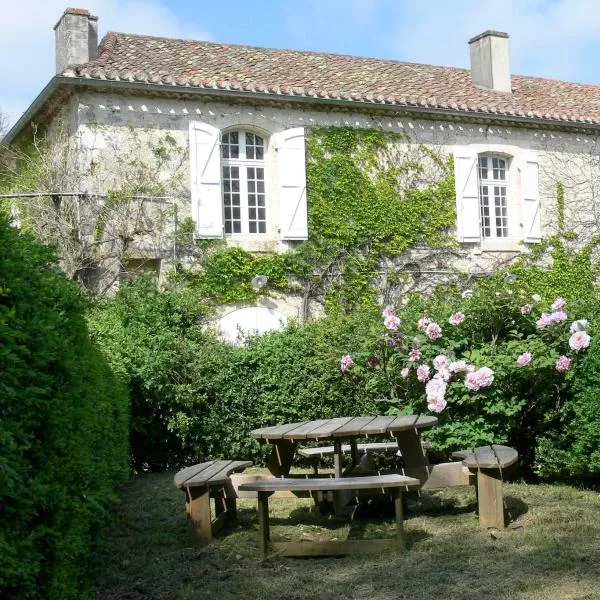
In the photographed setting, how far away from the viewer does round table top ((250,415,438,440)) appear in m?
6.13

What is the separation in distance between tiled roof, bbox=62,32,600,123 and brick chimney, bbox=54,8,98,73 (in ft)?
0.80

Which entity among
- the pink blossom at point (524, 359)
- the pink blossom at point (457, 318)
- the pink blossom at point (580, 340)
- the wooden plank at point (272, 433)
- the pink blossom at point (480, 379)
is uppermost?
the pink blossom at point (457, 318)

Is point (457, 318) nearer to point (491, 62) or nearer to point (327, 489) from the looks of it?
point (327, 489)

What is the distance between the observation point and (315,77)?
53.5ft

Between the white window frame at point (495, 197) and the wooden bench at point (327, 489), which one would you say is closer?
the wooden bench at point (327, 489)

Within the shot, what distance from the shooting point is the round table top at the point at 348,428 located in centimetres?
613

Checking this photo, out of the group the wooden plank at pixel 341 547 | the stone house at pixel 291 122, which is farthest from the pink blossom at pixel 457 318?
the stone house at pixel 291 122

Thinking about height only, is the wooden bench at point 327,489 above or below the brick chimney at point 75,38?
below

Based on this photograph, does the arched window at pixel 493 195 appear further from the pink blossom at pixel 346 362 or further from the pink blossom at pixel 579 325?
the pink blossom at pixel 579 325

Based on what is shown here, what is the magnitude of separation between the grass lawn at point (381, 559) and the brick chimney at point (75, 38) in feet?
30.6

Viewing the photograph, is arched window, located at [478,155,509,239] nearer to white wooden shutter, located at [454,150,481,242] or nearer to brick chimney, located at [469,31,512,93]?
white wooden shutter, located at [454,150,481,242]

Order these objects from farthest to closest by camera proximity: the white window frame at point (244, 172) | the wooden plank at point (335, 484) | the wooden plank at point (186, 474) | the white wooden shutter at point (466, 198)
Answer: the white wooden shutter at point (466, 198), the white window frame at point (244, 172), the wooden plank at point (186, 474), the wooden plank at point (335, 484)

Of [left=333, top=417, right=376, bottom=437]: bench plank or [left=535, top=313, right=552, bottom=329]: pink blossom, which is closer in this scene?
[left=333, top=417, right=376, bottom=437]: bench plank

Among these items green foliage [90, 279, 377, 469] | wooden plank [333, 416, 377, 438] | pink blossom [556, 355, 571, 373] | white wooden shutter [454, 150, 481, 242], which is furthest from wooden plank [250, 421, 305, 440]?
white wooden shutter [454, 150, 481, 242]
